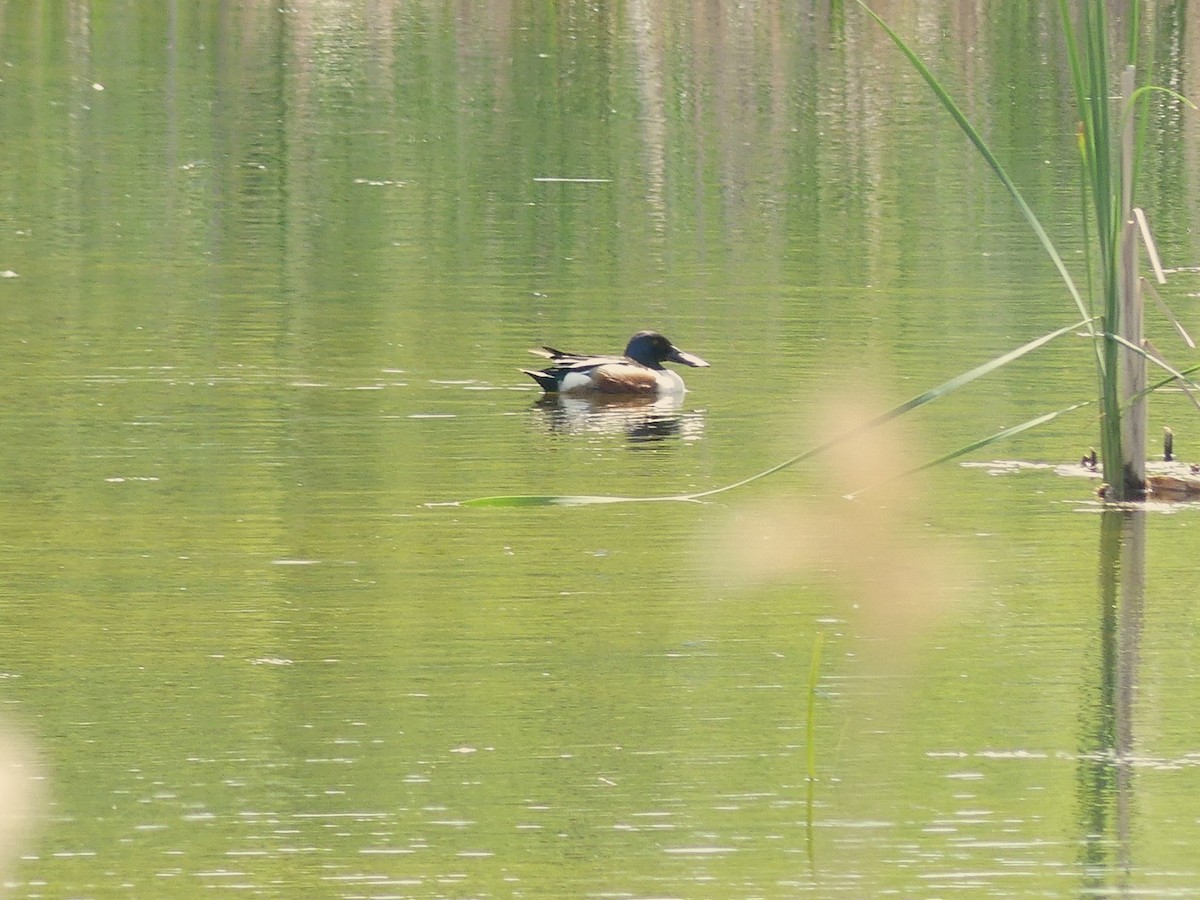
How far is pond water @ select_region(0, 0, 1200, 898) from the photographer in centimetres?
542

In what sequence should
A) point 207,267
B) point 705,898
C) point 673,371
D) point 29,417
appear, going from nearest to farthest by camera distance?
point 705,898
point 29,417
point 673,371
point 207,267

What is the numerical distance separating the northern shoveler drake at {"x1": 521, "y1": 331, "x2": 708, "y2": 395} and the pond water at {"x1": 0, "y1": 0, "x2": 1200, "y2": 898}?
16 centimetres

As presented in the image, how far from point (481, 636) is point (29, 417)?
4.27 meters

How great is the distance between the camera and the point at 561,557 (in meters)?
8.12

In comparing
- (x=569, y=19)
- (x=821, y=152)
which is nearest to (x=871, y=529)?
(x=821, y=152)

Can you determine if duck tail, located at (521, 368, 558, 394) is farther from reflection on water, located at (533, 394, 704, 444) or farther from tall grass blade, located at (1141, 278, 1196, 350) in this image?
tall grass blade, located at (1141, 278, 1196, 350)

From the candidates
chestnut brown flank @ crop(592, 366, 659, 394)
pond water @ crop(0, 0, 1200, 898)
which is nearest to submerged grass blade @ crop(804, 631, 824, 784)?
pond water @ crop(0, 0, 1200, 898)

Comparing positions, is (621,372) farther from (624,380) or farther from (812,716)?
(812,716)

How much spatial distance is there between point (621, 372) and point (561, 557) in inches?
151

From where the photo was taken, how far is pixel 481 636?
7.03 metres

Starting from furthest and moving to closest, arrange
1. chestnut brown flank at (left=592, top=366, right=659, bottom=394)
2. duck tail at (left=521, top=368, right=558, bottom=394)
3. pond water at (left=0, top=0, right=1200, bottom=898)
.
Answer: chestnut brown flank at (left=592, top=366, right=659, bottom=394) → duck tail at (left=521, top=368, right=558, bottom=394) → pond water at (left=0, top=0, right=1200, bottom=898)

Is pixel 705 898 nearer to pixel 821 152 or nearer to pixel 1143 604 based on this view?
pixel 1143 604

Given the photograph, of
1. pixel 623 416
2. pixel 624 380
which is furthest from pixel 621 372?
pixel 623 416

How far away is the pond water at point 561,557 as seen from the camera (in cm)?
542
